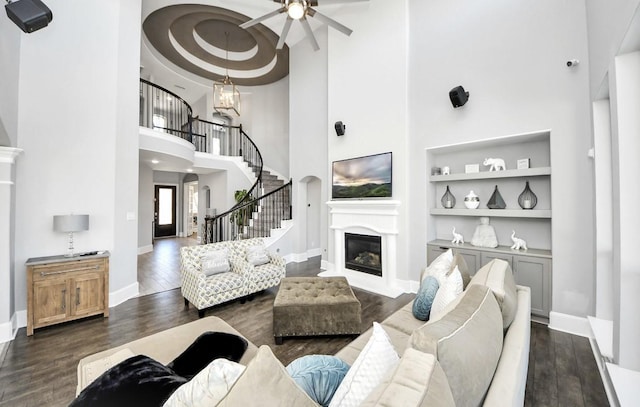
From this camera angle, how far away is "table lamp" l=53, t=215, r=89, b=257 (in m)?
3.08

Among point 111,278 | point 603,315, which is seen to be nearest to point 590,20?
point 603,315

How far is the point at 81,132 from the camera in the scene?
11.4 ft

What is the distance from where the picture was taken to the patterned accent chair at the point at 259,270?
3748 mm

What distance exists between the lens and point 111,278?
3676 millimetres

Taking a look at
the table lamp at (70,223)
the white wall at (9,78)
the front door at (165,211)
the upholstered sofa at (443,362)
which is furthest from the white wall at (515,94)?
the front door at (165,211)

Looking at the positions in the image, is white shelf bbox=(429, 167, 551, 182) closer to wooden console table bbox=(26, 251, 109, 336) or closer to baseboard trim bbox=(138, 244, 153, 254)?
wooden console table bbox=(26, 251, 109, 336)

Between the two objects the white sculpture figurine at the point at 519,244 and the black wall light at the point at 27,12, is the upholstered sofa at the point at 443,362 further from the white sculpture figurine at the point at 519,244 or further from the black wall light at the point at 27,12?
the black wall light at the point at 27,12

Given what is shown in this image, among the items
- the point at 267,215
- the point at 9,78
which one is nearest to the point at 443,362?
the point at 9,78

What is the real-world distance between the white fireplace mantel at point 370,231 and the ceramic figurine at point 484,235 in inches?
45.6

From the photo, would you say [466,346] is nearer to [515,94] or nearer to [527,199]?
[527,199]

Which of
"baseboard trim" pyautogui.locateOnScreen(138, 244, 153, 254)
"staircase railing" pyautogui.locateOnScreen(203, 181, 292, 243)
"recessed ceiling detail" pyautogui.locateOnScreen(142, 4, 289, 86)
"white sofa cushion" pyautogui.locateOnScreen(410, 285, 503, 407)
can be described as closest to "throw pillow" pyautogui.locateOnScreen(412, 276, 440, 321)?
"white sofa cushion" pyautogui.locateOnScreen(410, 285, 503, 407)

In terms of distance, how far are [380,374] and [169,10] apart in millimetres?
7376

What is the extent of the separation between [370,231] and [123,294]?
4.04 meters

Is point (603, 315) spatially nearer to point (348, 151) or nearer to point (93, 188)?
point (348, 151)
